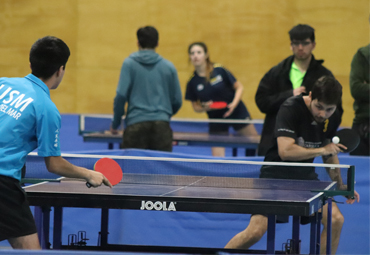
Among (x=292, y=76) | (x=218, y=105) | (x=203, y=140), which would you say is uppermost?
(x=292, y=76)

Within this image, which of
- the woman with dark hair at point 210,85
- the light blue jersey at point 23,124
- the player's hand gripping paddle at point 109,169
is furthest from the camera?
the woman with dark hair at point 210,85

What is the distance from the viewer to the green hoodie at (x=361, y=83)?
17.0ft

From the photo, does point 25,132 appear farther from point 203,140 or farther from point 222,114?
point 222,114

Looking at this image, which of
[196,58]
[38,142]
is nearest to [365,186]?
[196,58]

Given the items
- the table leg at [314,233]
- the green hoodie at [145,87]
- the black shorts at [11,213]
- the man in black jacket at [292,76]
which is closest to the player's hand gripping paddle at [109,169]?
the black shorts at [11,213]

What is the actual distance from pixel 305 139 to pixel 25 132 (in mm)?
1782

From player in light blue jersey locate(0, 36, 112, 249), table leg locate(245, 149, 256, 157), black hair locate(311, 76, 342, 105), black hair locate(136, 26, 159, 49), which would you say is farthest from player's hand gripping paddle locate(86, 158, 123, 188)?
table leg locate(245, 149, 256, 157)

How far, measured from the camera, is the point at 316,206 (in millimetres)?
3000

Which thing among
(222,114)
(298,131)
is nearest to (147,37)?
(222,114)

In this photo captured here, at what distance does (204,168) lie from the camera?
450 centimetres

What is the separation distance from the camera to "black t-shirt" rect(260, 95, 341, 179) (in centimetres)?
363

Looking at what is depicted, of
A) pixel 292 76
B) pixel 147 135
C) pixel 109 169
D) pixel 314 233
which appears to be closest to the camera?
pixel 109 169

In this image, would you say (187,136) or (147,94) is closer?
(147,94)

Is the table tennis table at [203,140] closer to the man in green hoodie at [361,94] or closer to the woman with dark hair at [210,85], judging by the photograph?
the woman with dark hair at [210,85]
